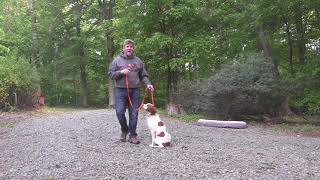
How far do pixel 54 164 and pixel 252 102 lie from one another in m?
9.32

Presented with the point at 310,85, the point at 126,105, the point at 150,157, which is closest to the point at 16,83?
the point at 126,105

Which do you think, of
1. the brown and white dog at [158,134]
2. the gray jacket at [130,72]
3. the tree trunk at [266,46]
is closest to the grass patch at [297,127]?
the tree trunk at [266,46]

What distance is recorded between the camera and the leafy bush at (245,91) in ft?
48.5

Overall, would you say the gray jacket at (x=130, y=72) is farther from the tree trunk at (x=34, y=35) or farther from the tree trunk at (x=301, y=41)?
the tree trunk at (x=34, y=35)

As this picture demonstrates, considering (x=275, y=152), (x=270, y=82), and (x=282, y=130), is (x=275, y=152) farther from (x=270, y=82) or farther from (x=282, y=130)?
(x=270, y=82)

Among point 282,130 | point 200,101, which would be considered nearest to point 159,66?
point 200,101

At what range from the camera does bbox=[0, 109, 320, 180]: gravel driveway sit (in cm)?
617

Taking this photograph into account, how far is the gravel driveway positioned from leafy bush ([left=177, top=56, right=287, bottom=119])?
4.15 meters

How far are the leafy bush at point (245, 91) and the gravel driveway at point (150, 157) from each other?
4.15 meters

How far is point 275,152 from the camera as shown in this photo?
823 centimetres

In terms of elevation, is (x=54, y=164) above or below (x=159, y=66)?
below

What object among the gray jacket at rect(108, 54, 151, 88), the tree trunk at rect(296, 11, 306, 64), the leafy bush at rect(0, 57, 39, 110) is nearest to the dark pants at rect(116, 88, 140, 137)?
the gray jacket at rect(108, 54, 151, 88)

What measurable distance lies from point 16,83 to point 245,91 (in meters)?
9.29

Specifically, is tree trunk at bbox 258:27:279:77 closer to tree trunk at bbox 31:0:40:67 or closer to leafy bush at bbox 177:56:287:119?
leafy bush at bbox 177:56:287:119
